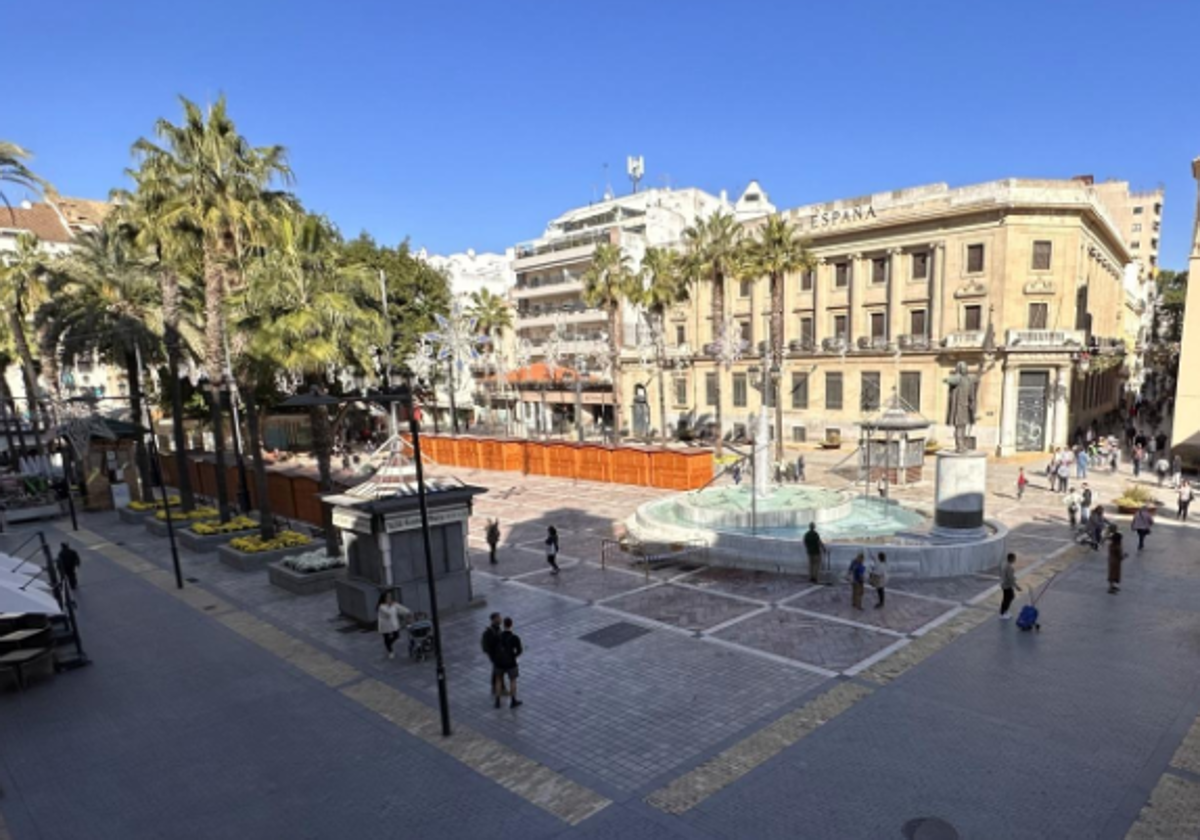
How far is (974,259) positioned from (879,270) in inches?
230

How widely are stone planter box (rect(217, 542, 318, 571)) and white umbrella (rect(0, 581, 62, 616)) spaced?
271 inches

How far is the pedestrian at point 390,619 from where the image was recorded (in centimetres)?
1269

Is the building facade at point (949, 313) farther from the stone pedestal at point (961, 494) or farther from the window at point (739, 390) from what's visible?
the stone pedestal at point (961, 494)

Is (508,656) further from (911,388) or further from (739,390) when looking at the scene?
(739,390)

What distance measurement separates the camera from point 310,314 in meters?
17.2

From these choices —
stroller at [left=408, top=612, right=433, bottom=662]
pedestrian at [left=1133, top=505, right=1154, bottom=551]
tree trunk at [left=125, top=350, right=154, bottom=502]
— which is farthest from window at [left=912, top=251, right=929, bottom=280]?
tree trunk at [left=125, top=350, right=154, bottom=502]

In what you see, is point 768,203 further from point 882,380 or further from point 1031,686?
point 1031,686

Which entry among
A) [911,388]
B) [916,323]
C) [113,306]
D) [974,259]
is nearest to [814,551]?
[113,306]

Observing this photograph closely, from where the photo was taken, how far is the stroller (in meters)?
12.8

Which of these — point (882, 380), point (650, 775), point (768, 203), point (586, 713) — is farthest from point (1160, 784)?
point (768, 203)

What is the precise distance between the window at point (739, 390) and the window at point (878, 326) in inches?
375

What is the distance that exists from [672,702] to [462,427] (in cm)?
5988

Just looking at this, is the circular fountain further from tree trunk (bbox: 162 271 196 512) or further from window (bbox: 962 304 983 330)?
window (bbox: 962 304 983 330)

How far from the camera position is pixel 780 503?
2103 centimetres
